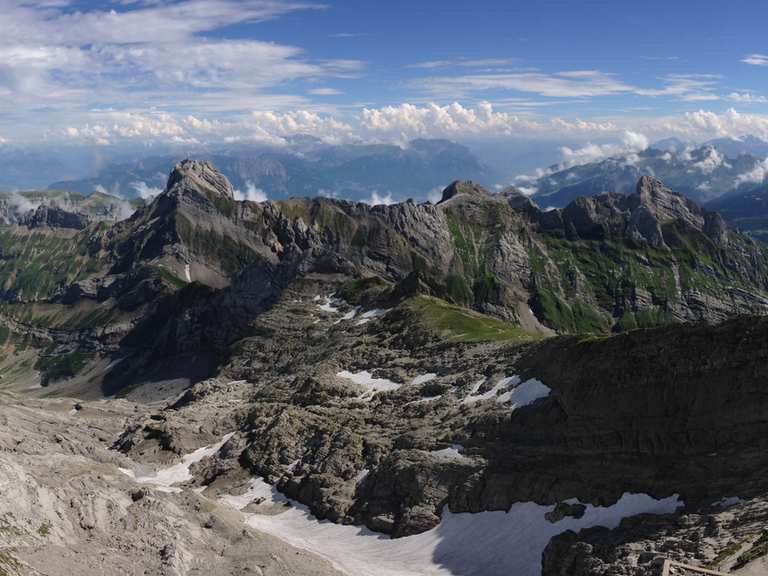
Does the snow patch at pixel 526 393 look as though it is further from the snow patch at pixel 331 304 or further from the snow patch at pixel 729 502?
Result: the snow patch at pixel 331 304

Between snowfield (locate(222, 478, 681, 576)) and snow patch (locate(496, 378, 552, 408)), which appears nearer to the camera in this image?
snowfield (locate(222, 478, 681, 576))

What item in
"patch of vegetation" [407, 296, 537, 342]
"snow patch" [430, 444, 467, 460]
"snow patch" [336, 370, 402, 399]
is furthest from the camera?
"patch of vegetation" [407, 296, 537, 342]

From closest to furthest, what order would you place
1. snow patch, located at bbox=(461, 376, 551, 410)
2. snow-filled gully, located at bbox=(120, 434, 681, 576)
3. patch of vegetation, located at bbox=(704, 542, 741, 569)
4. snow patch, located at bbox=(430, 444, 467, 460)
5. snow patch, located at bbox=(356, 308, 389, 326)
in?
patch of vegetation, located at bbox=(704, 542, 741, 569), snow-filled gully, located at bbox=(120, 434, 681, 576), snow patch, located at bbox=(430, 444, 467, 460), snow patch, located at bbox=(461, 376, 551, 410), snow patch, located at bbox=(356, 308, 389, 326)

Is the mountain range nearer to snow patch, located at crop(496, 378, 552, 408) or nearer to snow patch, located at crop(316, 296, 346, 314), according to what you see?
snow patch, located at crop(496, 378, 552, 408)

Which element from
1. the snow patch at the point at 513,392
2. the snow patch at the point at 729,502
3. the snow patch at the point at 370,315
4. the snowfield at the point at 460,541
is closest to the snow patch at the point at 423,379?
the snow patch at the point at 513,392

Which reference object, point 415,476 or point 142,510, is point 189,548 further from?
point 415,476

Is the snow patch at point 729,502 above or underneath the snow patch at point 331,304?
above

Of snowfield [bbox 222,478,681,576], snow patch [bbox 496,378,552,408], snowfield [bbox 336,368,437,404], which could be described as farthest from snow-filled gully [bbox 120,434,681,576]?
snowfield [bbox 336,368,437,404]
